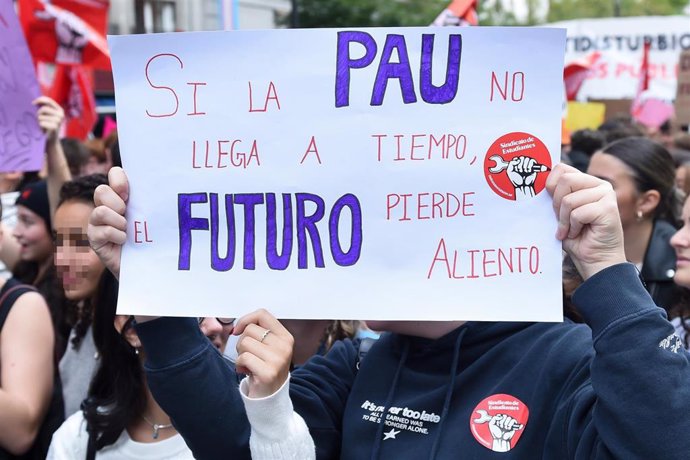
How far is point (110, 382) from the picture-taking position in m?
2.70

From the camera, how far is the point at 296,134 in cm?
183

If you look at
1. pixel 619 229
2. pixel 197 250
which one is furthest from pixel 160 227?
pixel 619 229

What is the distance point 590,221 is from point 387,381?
60cm

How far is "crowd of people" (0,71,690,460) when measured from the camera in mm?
1485

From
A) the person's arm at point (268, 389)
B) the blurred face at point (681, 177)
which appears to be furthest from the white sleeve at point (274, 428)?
the blurred face at point (681, 177)

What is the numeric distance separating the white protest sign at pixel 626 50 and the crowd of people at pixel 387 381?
1043cm

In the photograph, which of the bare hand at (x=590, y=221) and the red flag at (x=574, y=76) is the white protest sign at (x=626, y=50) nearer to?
the red flag at (x=574, y=76)

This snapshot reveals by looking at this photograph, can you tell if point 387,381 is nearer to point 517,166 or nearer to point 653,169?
point 517,166

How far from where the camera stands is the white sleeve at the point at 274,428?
177 centimetres

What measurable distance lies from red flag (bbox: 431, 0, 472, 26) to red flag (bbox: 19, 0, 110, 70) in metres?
2.63

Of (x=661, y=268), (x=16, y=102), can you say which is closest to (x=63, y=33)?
(x=16, y=102)

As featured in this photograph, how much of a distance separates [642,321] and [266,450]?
2.53ft

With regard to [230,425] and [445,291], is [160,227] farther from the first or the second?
[445,291]

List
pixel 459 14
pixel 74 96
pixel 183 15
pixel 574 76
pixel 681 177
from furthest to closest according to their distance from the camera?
pixel 183 15 < pixel 574 76 < pixel 459 14 < pixel 74 96 < pixel 681 177
